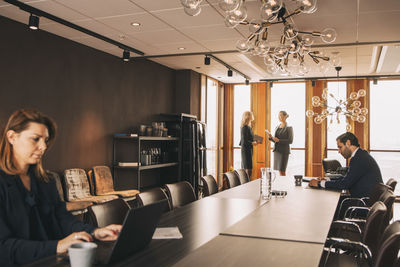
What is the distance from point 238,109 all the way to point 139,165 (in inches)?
205

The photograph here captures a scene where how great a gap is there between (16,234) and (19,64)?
13.0ft

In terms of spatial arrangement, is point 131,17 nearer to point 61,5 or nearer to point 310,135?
point 61,5

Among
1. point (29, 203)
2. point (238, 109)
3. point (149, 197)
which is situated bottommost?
point (149, 197)

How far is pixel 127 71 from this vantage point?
294 inches

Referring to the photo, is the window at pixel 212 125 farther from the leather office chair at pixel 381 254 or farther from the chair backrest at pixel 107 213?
the chair backrest at pixel 107 213

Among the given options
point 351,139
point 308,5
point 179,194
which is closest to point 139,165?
point 179,194

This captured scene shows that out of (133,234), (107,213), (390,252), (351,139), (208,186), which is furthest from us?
(351,139)

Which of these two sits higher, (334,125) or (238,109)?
(238,109)

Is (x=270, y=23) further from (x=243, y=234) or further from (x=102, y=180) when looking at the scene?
(x=102, y=180)

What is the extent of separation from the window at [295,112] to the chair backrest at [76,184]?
20.0 ft

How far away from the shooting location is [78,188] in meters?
5.94

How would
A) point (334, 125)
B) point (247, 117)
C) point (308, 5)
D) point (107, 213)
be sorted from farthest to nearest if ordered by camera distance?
point (334, 125)
point (247, 117)
point (308, 5)
point (107, 213)

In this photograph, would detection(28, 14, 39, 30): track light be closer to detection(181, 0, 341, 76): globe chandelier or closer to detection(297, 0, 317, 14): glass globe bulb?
detection(181, 0, 341, 76): globe chandelier

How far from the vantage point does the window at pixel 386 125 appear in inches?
390
